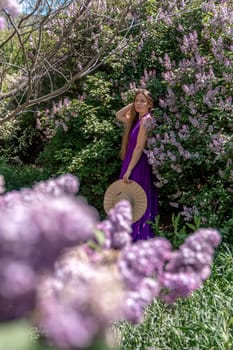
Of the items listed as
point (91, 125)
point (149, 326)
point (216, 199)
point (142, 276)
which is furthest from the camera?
point (91, 125)

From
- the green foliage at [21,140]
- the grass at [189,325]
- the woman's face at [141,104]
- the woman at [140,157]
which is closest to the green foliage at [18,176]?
the green foliage at [21,140]

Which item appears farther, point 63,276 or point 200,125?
point 200,125

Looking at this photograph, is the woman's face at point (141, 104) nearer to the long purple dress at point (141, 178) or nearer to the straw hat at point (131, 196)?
the long purple dress at point (141, 178)

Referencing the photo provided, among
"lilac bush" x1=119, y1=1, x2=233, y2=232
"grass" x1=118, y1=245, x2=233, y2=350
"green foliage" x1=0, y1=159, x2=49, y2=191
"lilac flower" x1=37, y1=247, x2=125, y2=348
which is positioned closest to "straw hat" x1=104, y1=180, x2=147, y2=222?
"lilac bush" x1=119, y1=1, x2=233, y2=232

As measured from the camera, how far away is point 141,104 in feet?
17.8

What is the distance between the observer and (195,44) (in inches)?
234

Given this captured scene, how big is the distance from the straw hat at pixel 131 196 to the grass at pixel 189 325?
5.95ft

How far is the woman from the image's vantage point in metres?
5.38

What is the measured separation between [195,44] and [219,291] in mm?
3557

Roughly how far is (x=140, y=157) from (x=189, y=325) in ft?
9.52

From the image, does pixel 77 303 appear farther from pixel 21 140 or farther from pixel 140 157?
pixel 21 140

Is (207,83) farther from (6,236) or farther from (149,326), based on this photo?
(6,236)

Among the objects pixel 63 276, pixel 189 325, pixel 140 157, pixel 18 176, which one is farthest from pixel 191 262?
pixel 18 176

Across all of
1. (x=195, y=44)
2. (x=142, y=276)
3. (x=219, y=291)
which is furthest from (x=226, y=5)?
(x=142, y=276)
